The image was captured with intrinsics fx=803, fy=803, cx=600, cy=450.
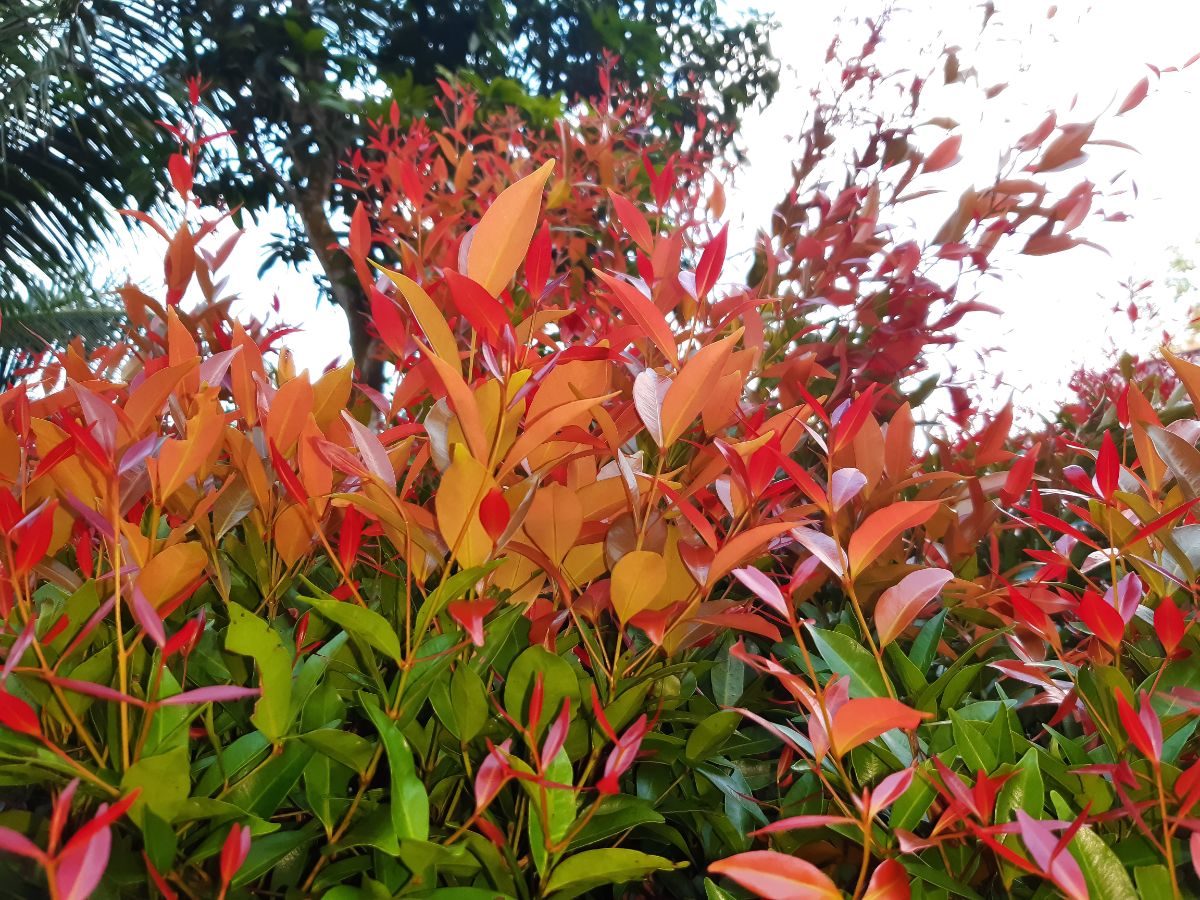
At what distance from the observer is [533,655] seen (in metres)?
0.46

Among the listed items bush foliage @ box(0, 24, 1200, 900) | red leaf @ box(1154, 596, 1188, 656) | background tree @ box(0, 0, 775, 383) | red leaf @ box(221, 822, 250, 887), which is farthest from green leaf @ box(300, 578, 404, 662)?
background tree @ box(0, 0, 775, 383)

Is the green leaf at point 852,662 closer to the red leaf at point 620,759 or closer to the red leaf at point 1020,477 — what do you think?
the red leaf at point 620,759

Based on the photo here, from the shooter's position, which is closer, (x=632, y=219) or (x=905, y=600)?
(x=905, y=600)

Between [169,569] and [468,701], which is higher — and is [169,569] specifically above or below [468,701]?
above

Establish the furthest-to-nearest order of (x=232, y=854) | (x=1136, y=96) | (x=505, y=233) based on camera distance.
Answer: (x=1136, y=96), (x=505, y=233), (x=232, y=854)

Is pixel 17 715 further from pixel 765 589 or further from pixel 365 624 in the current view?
pixel 765 589

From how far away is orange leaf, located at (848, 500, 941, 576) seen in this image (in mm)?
447

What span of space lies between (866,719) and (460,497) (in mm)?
225

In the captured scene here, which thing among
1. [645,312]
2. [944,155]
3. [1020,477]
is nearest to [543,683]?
[645,312]

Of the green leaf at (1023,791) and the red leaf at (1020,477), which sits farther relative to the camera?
the red leaf at (1020,477)

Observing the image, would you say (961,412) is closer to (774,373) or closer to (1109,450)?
(774,373)

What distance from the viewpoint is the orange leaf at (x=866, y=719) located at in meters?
0.36

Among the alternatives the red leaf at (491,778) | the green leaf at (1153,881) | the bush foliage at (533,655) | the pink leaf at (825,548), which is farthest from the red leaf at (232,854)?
the green leaf at (1153,881)

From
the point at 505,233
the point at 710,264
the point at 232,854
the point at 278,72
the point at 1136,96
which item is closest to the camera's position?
the point at 232,854
